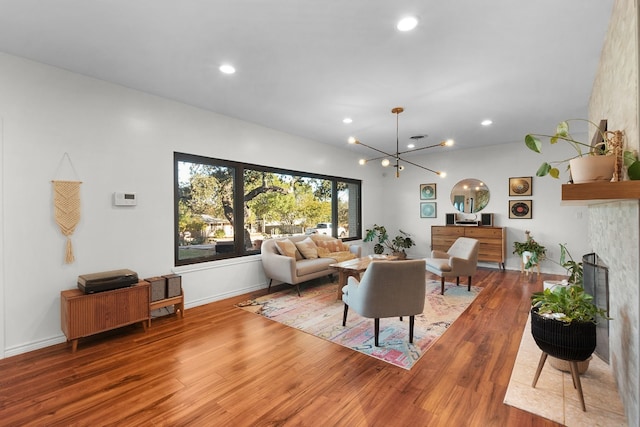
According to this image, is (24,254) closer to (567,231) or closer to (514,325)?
(514,325)

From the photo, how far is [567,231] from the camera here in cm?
591

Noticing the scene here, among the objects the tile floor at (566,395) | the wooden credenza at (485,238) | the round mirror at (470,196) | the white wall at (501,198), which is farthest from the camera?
the round mirror at (470,196)

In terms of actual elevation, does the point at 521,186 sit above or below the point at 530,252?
above

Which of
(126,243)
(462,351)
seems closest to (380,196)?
(462,351)

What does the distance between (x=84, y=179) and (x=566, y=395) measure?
481cm

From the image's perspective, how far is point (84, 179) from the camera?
3230 mm

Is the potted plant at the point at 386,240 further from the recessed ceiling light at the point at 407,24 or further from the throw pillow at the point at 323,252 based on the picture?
the recessed ceiling light at the point at 407,24

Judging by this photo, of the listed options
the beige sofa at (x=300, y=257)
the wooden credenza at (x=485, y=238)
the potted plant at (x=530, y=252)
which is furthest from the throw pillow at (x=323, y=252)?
the potted plant at (x=530, y=252)

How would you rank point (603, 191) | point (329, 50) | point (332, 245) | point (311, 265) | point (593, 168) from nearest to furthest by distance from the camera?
point (603, 191) < point (593, 168) < point (329, 50) < point (311, 265) < point (332, 245)

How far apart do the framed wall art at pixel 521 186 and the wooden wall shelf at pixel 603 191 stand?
549cm

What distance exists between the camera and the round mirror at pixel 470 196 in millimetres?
6836

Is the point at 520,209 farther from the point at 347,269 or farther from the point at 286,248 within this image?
the point at 286,248

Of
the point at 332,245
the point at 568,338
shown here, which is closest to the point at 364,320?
the point at 568,338

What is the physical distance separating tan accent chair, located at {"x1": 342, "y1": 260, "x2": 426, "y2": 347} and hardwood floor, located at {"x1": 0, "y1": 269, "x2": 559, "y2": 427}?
0.42 meters
